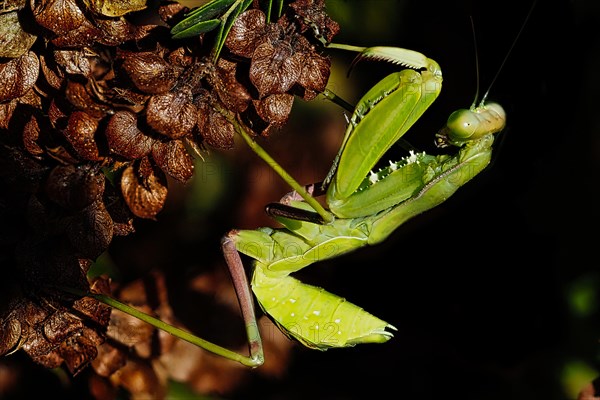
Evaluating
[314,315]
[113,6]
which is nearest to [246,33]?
[113,6]

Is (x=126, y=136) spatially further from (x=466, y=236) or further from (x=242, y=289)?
(x=466, y=236)

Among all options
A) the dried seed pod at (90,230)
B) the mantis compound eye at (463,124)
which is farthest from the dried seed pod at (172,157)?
the mantis compound eye at (463,124)

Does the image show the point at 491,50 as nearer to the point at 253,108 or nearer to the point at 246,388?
the point at 253,108

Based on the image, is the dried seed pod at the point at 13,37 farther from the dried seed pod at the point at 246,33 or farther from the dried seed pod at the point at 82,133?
the dried seed pod at the point at 246,33

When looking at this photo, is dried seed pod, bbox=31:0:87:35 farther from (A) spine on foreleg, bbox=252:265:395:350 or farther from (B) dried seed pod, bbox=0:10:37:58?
(A) spine on foreleg, bbox=252:265:395:350

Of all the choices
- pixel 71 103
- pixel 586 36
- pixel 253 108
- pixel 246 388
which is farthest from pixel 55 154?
pixel 586 36
